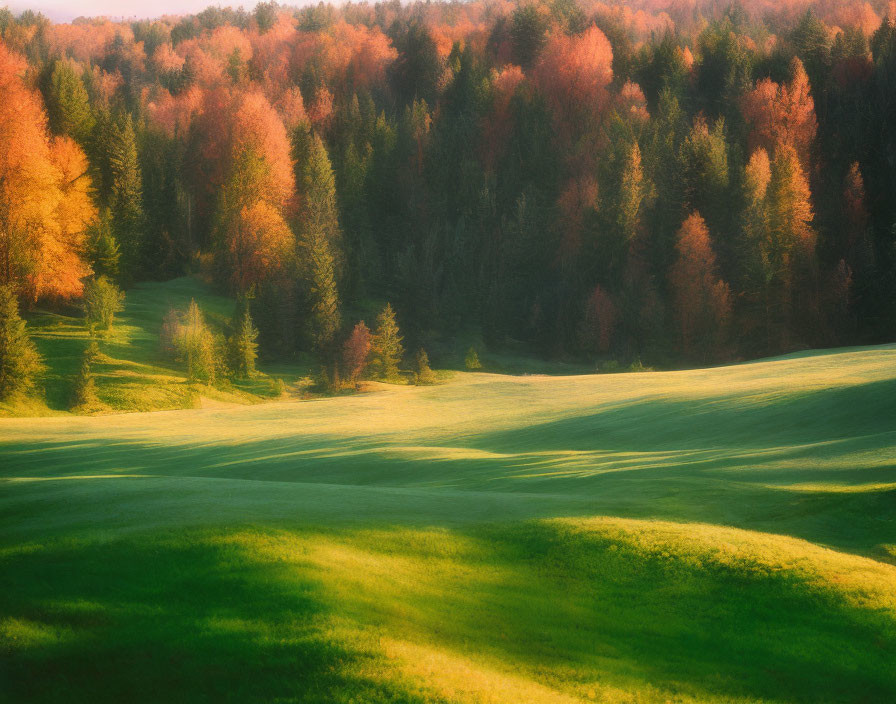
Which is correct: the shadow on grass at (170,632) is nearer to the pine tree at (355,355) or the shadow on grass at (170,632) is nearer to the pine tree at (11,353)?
the pine tree at (11,353)

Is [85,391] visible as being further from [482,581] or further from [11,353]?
[482,581]

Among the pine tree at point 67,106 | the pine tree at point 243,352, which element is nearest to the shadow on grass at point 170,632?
the pine tree at point 243,352

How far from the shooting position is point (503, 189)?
267 ft

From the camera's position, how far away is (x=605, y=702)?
689 centimetres

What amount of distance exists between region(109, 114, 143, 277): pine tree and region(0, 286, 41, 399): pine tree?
22.7 m

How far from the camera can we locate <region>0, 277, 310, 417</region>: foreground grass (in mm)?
39938

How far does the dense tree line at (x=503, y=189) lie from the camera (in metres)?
56.4

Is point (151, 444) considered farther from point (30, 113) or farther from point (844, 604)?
point (30, 113)

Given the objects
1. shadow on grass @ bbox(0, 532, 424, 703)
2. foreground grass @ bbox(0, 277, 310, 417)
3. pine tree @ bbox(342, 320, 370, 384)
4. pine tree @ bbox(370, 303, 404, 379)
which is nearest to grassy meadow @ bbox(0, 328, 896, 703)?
shadow on grass @ bbox(0, 532, 424, 703)

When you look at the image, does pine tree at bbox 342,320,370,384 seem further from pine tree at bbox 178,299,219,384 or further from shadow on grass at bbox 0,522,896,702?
shadow on grass at bbox 0,522,896,702

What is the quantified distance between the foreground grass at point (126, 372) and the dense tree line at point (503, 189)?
205cm

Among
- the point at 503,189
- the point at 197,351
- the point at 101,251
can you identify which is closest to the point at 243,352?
the point at 197,351

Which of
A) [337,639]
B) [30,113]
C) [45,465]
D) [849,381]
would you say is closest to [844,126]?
[849,381]

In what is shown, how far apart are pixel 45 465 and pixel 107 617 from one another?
15.4m
